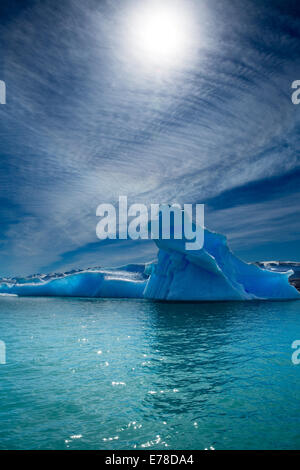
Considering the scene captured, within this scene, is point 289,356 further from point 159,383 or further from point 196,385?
point 159,383

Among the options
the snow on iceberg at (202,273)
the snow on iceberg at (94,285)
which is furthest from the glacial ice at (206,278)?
the snow on iceberg at (94,285)

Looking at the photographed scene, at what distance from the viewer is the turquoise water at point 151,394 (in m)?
3.63

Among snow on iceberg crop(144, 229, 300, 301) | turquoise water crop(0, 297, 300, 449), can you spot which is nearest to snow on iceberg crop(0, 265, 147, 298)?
snow on iceberg crop(144, 229, 300, 301)

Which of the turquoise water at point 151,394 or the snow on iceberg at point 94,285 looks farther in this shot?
the snow on iceberg at point 94,285

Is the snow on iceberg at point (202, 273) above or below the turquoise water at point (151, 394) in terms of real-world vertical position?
above

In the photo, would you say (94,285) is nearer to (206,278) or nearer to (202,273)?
(202,273)

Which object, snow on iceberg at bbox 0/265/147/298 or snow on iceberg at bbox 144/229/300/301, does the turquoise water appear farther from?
snow on iceberg at bbox 0/265/147/298

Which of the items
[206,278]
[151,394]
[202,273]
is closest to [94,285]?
[202,273]

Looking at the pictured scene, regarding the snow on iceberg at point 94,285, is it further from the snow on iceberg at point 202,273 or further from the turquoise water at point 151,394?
the turquoise water at point 151,394

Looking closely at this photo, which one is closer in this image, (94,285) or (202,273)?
(202,273)

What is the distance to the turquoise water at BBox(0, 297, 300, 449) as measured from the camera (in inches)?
143

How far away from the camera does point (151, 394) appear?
493 cm

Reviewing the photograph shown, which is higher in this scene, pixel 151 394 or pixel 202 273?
pixel 202 273
